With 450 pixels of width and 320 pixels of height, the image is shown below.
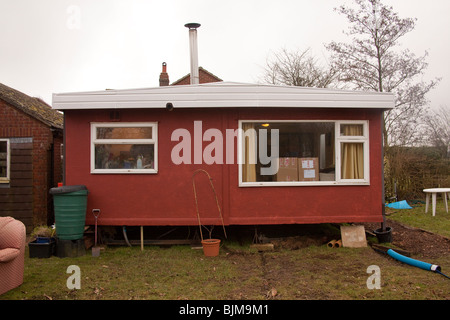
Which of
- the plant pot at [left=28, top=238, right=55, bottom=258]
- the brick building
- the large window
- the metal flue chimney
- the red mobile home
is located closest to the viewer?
the plant pot at [left=28, top=238, right=55, bottom=258]

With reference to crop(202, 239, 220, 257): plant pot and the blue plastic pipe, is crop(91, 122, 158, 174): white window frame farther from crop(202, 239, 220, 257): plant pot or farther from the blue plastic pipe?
the blue plastic pipe

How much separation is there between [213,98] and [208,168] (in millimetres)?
1321

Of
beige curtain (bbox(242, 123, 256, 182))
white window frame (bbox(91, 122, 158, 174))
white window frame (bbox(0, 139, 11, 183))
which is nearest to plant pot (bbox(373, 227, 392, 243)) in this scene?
beige curtain (bbox(242, 123, 256, 182))

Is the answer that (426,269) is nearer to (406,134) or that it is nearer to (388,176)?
(388,176)

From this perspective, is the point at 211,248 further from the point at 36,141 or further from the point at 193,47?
the point at 193,47

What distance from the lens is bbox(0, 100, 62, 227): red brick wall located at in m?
9.35

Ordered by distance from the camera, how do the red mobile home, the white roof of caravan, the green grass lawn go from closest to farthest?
1. the white roof of caravan
2. the red mobile home
3. the green grass lawn

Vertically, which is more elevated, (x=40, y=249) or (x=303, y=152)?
→ (x=303, y=152)

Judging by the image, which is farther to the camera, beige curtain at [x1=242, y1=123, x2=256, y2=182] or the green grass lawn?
the green grass lawn

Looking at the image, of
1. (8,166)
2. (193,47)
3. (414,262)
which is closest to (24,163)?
(8,166)

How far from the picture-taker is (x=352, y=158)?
7586 millimetres

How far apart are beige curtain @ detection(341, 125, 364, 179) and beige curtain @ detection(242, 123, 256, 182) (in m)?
1.73

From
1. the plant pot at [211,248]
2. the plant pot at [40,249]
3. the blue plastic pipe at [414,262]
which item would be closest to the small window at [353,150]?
the blue plastic pipe at [414,262]

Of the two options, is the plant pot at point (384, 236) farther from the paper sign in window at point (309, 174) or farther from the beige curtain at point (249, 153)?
the beige curtain at point (249, 153)
